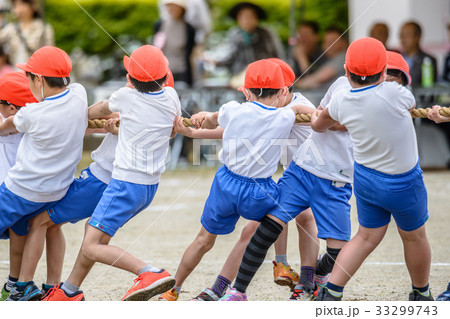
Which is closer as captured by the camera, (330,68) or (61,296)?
(61,296)

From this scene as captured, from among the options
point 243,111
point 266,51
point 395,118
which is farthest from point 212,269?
point 266,51

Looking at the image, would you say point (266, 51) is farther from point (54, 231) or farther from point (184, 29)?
point (54, 231)

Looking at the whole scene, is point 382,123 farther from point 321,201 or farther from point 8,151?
point 8,151

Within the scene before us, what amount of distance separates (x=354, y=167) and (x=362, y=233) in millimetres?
366

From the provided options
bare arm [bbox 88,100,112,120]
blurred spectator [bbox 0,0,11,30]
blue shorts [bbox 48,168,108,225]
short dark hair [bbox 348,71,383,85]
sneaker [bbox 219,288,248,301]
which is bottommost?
blurred spectator [bbox 0,0,11,30]

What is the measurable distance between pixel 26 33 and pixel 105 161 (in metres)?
5.99

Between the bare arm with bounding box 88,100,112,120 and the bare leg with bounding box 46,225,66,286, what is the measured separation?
0.77 meters

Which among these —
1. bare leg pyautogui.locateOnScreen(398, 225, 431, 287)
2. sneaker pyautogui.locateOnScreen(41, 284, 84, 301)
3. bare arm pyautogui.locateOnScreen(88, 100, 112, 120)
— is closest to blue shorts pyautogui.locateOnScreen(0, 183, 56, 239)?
sneaker pyautogui.locateOnScreen(41, 284, 84, 301)

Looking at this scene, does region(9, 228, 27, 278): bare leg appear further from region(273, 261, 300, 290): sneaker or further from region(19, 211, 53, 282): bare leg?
region(273, 261, 300, 290): sneaker

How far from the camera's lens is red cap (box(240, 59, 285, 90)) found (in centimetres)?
402

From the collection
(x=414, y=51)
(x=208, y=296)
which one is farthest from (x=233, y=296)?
(x=414, y=51)

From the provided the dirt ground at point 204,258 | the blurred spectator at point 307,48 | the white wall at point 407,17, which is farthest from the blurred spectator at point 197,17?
the dirt ground at point 204,258

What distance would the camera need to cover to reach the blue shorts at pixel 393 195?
148 inches

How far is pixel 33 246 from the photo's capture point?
4.27 metres
